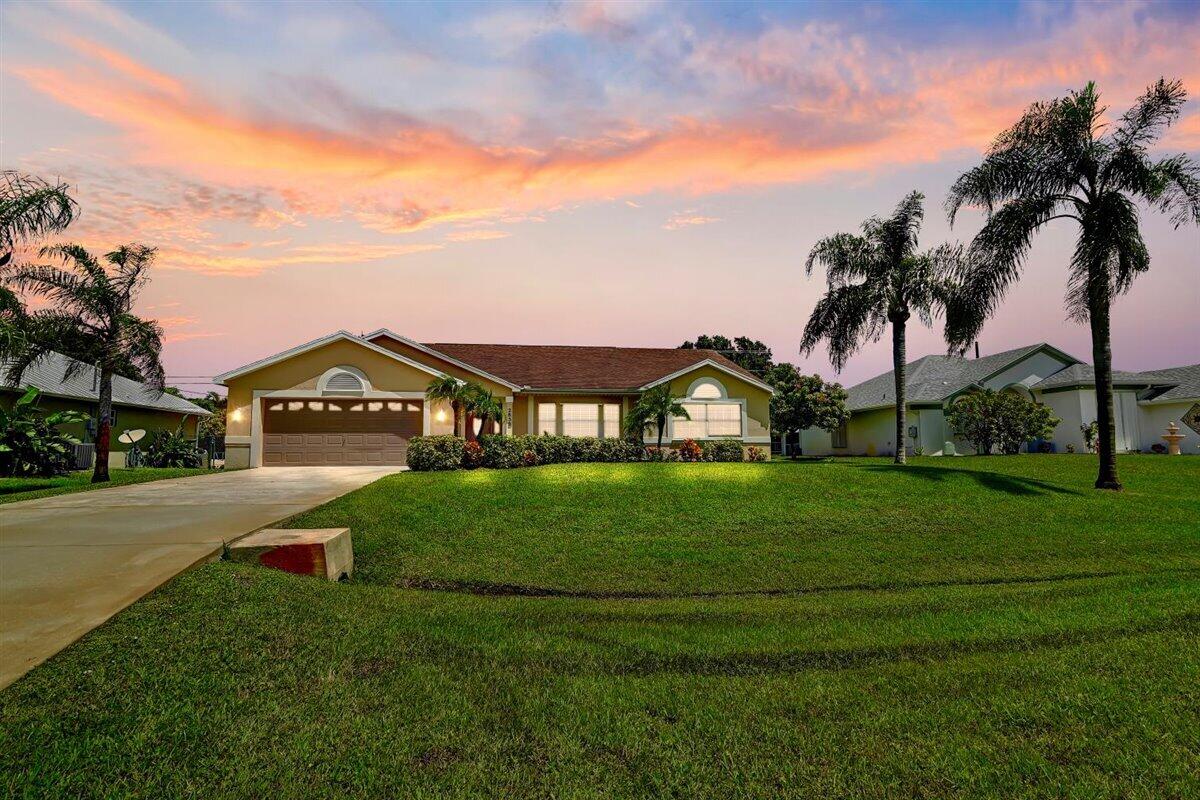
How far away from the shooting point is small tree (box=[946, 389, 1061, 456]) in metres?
28.9

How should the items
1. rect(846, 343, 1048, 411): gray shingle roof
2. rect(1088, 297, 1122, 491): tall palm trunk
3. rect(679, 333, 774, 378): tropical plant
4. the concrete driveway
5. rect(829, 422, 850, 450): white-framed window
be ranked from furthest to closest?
1. rect(679, 333, 774, 378): tropical plant
2. rect(829, 422, 850, 450): white-framed window
3. rect(846, 343, 1048, 411): gray shingle roof
4. rect(1088, 297, 1122, 491): tall palm trunk
5. the concrete driveway

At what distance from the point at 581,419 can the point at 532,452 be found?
699cm

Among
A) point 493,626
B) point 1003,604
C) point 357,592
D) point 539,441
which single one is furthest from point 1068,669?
point 539,441

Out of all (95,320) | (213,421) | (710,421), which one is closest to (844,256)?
(710,421)

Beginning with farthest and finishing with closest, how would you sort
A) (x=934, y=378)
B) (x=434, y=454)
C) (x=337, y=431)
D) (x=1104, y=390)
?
1. (x=934, y=378)
2. (x=337, y=431)
3. (x=434, y=454)
4. (x=1104, y=390)

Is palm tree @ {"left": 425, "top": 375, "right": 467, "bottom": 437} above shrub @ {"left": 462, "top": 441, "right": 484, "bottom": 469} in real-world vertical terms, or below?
above

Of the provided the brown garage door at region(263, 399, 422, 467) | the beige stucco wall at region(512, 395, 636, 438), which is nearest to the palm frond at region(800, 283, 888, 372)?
the beige stucco wall at region(512, 395, 636, 438)

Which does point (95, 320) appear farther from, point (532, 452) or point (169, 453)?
point (532, 452)

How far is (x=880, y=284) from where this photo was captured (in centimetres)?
2483

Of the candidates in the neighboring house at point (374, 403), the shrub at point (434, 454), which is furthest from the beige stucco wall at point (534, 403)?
the shrub at point (434, 454)

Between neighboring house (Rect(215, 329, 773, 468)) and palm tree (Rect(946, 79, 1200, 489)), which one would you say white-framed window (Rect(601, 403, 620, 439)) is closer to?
neighboring house (Rect(215, 329, 773, 468))

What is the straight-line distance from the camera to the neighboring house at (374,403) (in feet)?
75.8

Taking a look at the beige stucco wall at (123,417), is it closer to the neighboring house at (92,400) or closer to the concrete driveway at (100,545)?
the neighboring house at (92,400)

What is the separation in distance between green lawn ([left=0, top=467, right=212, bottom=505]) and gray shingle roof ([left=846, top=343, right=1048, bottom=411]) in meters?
33.7
